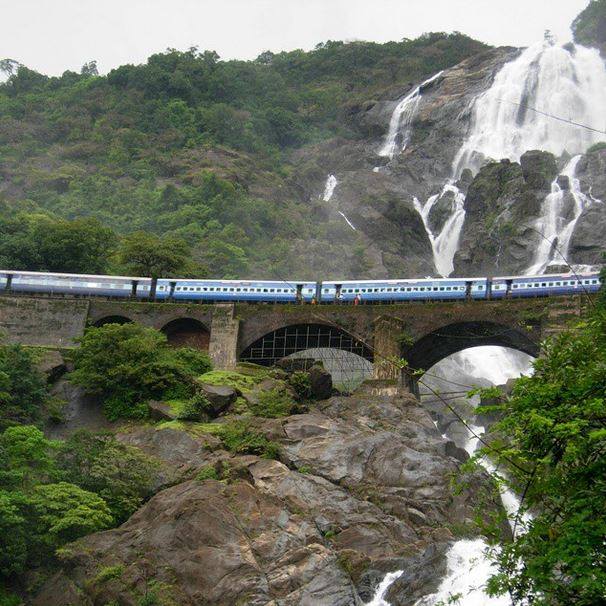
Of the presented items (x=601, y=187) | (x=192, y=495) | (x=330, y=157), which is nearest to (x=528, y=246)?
(x=601, y=187)

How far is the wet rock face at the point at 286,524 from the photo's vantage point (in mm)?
27641

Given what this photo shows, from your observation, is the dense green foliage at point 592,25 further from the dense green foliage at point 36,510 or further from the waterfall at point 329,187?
the dense green foliage at point 36,510

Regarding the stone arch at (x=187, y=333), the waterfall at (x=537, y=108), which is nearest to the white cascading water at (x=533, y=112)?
the waterfall at (x=537, y=108)

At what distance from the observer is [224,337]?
4969 centimetres

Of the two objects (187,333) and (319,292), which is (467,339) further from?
(187,333)

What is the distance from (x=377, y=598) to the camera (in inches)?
1075

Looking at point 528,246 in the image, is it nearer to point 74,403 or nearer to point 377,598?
point 74,403

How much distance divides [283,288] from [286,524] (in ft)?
75.0

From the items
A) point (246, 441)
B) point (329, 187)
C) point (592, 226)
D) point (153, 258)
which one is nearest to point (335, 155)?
point (329, 187)

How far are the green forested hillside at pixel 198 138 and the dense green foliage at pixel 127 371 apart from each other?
20.6 m

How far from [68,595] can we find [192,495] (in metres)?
4.91

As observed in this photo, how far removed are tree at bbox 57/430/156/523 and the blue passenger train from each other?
16.7 meters

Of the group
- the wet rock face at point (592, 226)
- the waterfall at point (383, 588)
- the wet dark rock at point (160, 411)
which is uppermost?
the wet rock face at point (592, 226)

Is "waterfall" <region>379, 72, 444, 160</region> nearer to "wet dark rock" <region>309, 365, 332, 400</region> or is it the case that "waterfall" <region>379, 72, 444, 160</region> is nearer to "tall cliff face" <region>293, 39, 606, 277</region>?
"tall cliff face" <region>293, 39, 606, 277</region>
